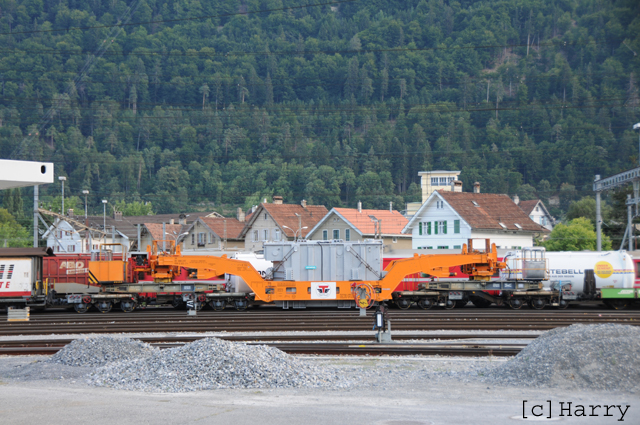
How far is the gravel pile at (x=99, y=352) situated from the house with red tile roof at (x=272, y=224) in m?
69.8

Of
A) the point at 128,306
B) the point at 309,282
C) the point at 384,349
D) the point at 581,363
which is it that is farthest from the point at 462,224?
the point at 581,363

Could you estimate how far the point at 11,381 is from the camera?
15.3 metres

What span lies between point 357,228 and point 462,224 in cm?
1252

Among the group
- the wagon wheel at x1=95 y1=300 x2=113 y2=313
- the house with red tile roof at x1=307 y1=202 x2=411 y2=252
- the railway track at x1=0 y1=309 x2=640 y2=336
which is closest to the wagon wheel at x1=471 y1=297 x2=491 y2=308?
the railway track at x1=0 y1=309 x2=640 y2=336

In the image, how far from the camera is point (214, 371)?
1435 centimetres

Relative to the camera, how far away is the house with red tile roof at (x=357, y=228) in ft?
277

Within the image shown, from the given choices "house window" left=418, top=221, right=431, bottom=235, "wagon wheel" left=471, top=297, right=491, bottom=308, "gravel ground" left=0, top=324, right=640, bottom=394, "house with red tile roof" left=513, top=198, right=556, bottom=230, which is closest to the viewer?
"gravel ground" left=0, top=324, right=640, bottom=394

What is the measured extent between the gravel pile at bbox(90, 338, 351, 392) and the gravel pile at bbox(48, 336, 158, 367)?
1.31 metres

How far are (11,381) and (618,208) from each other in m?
83.9

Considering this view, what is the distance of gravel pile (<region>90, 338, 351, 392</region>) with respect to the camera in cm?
1407

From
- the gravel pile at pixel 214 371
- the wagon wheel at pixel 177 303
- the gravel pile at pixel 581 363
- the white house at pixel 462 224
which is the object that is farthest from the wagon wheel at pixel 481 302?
the white house at pixel 462 224

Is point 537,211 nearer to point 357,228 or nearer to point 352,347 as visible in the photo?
point 357,228

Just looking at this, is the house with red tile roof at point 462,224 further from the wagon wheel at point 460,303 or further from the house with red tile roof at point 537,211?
the house with red tile roof at point 537,211

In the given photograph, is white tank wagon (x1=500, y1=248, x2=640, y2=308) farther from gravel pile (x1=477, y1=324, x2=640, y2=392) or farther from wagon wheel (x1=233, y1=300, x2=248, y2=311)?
gravel pile (x1=477, y1=324, x2=640, y2=392)
